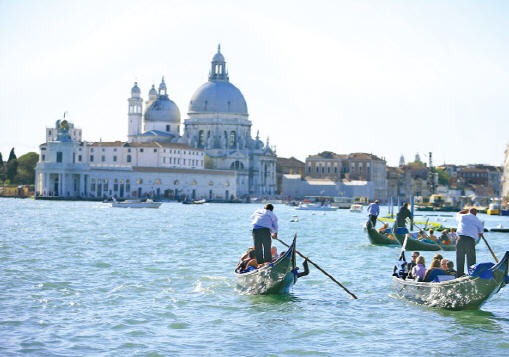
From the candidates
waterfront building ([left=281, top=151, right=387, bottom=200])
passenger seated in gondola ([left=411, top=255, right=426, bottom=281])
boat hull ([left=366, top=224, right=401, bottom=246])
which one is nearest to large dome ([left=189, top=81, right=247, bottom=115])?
waterfront building ([left=281, top=151, right=387, bottom=200])

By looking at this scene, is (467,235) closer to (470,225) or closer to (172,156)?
(470,225)

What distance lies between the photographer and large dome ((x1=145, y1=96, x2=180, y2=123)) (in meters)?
126

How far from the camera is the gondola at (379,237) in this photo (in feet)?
107

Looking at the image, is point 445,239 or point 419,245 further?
point 445,239

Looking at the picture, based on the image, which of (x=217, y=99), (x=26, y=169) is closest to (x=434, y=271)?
(x=26, y=169)

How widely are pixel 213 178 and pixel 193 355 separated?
3958 inches

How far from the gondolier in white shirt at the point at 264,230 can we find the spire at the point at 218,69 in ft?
365

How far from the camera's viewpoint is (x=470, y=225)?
1644cm

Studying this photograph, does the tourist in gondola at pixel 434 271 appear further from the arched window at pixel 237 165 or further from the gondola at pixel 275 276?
the arched window at pixel 237 165

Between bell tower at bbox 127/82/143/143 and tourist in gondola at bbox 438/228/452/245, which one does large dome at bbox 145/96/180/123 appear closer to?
bell tower at bbox 127/82/143/143

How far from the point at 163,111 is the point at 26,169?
59.5 ft

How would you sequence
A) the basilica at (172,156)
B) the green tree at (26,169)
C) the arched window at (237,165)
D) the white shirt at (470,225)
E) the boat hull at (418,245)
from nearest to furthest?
the white shirt at (470,225) < the boat hull at (418,245) < the basilica at (172,156) < the green tree at (26,169) < the arched window at (237,165)

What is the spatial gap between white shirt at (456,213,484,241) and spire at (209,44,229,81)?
113m

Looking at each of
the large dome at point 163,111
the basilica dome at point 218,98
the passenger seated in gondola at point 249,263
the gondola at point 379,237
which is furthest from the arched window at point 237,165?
the passenger seated in gondola at point 249,263
